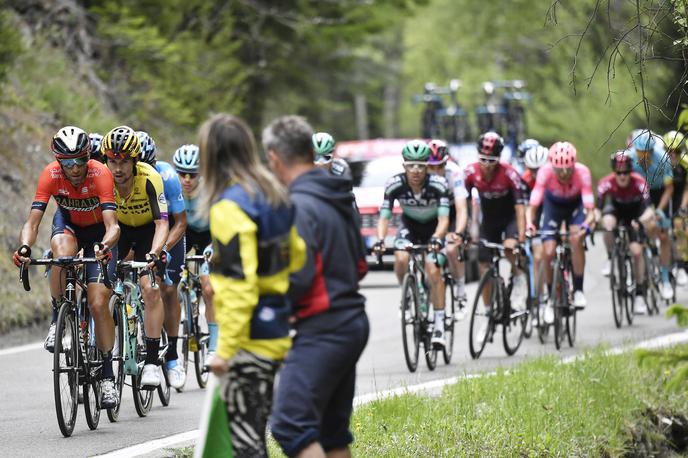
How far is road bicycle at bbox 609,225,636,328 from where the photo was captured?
1733cm

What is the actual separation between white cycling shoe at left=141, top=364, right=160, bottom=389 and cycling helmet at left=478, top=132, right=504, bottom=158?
5299 mm

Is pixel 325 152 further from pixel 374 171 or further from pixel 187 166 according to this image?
pixel 374 171

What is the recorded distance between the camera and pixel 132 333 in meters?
10.4

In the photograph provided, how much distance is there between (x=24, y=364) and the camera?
13492 mm

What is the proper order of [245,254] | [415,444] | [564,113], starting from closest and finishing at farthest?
[245,254]
[415,444]
[564,113]

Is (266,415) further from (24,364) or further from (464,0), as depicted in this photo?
(464,0)

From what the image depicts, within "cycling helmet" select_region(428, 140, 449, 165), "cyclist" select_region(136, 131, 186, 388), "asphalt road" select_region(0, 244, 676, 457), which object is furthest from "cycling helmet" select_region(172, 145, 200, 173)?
"cycling helmet" select_region(428, 140, 449, 165)

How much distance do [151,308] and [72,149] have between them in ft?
5.09

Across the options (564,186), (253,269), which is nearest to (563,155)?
(564,186)

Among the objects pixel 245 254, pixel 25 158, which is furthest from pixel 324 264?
pixel 25 158

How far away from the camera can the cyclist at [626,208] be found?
1753 centimetres

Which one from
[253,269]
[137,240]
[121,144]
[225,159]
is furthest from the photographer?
[137,240]

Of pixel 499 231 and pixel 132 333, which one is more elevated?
pixel 499 231

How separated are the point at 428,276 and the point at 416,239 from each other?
19.4 inches
